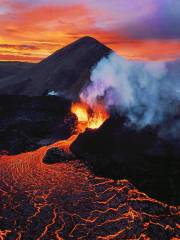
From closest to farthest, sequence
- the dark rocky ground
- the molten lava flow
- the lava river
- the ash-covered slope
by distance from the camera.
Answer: the lava river < the dark rocky ground < the molten lava flow < the ash-covered slope

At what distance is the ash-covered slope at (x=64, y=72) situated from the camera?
77.6 meters

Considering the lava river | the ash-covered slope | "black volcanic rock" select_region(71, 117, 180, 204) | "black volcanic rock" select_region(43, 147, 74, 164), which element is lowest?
the lava river

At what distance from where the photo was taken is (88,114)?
198ft

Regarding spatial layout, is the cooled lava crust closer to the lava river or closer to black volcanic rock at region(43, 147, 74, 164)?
the lava river

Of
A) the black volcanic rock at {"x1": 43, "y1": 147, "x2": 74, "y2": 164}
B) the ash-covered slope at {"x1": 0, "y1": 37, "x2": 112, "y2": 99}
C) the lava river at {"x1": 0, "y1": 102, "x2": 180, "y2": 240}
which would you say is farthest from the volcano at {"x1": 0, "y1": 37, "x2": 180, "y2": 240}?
the ash-covered slope at {"x1": 0, "y1": 37, "x2": 112, "y2": 99}

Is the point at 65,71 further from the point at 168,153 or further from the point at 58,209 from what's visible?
the point at 58,209

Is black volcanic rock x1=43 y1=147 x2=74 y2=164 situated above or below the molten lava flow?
below

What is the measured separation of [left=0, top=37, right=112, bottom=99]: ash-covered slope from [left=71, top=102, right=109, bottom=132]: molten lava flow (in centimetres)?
614

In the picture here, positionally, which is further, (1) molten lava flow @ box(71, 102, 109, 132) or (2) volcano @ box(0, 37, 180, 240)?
(1) molten lava flow @ box(71, 102, 109, 132)

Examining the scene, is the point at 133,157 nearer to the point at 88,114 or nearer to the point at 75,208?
the point at 75,208

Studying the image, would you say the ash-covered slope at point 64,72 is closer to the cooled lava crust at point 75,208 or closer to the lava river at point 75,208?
the lava river at point 75,208

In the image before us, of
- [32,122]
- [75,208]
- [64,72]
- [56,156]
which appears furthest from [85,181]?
[64,72]

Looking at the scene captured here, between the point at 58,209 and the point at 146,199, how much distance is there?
7.44 metres

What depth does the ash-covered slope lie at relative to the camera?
255 feet
